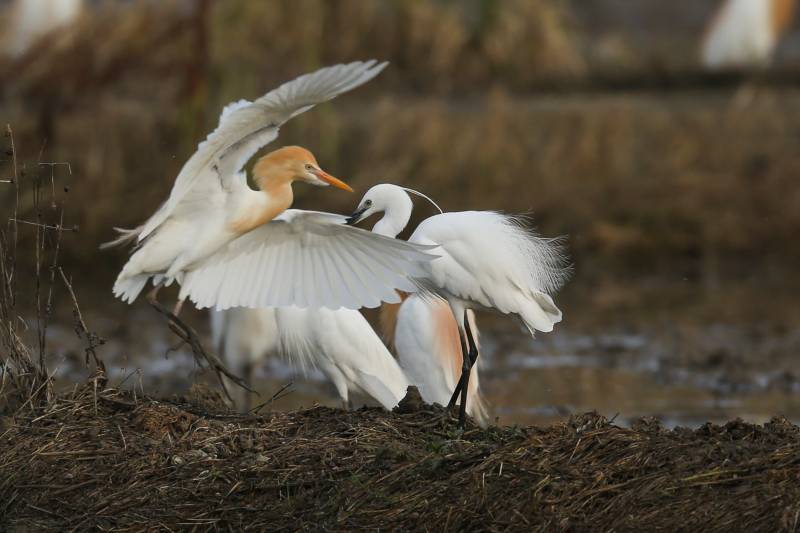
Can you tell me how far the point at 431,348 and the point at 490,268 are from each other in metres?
1.10

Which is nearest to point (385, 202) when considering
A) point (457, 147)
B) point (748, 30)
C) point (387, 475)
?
point (387, 475)

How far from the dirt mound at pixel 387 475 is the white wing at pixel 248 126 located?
34.1 inches

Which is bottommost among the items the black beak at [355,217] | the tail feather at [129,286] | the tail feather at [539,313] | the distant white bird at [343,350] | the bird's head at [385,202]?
the distant white bird at [343,350]

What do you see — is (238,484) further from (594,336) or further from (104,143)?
(104,143)

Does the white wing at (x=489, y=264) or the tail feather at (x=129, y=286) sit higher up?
the white wing at (x=489, y=264)

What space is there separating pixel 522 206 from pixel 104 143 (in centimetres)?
346

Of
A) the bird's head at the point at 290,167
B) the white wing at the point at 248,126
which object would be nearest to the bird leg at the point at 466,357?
the bird's head at the point at 290,167

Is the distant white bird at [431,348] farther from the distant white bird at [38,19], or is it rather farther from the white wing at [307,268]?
the distant white bird at [38,19]

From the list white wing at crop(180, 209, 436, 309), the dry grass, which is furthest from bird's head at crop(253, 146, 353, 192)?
the dry grass

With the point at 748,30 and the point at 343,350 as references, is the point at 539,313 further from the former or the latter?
the point at 748,30

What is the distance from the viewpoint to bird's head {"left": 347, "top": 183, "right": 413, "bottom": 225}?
19.9 ft

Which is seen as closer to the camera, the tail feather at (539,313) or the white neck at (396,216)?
the tail feather at (539,313)

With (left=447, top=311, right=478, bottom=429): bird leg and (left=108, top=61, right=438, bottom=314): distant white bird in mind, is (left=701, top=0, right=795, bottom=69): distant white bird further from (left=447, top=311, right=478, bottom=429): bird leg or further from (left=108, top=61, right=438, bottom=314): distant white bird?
(left=108, top=61, right=438, bottom=314): distant white bird

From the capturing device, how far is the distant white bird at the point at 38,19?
39.0 feet
